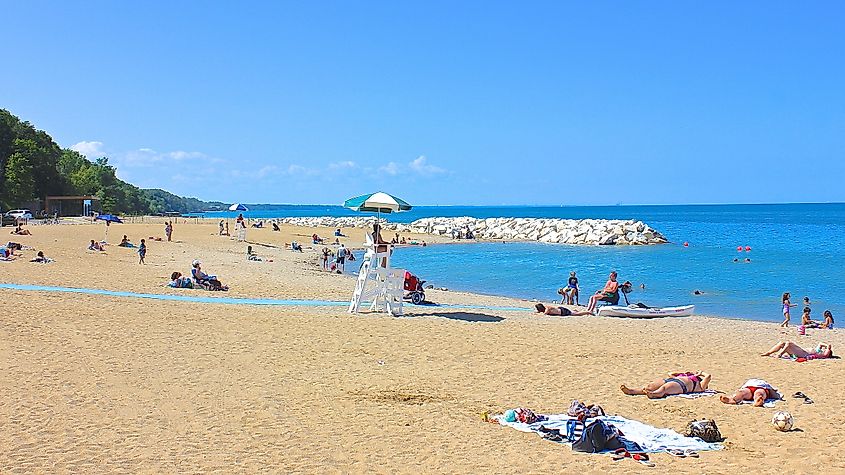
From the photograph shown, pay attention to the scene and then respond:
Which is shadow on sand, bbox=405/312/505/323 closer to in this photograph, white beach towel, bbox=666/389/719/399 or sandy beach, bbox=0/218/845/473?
sandy beach, bbox=0/218/845/473

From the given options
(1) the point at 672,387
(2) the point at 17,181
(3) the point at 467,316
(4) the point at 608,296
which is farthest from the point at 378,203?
(2) the point at 17,181

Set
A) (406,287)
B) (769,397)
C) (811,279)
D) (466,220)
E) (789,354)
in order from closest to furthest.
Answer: (769,397) < (789,354) < (406,287) < (811,279) < (466,220)

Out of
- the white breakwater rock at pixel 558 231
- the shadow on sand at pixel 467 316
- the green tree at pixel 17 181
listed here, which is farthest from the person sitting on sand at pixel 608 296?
the green tree at pixel 17 181

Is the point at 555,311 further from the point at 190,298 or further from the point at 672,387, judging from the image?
the point at 190,298

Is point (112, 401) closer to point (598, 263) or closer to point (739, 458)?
point (739, 458)

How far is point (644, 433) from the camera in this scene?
7941 mm

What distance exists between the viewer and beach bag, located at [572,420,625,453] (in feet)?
24.1

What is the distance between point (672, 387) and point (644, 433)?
2.02 m

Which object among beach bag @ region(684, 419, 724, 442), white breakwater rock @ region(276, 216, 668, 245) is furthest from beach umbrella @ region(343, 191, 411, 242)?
white breakwater rock @ region(276, 216, 668, 245)

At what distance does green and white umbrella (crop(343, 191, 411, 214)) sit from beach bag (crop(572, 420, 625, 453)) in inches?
384

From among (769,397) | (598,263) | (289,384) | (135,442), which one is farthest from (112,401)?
(598,263)

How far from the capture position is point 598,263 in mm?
38812

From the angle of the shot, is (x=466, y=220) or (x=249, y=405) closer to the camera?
(x=249, y=405)

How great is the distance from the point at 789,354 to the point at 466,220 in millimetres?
70809
